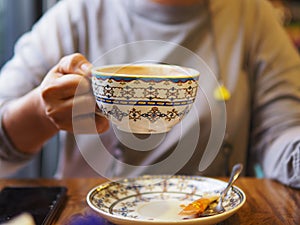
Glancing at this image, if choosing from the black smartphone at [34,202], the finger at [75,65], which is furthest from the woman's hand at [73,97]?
the black smartphone at [34,202]

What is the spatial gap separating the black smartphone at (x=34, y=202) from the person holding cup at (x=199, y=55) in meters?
0.20

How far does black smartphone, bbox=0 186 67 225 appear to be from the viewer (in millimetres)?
702

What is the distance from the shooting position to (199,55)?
1.16 m

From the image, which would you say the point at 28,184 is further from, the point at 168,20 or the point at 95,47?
the point at 168,20

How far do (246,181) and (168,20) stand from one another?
1.42 ft

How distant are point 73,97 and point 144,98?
0.18 metres

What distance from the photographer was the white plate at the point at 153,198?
65 centimetres

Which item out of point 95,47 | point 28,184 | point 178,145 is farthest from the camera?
point 95,47

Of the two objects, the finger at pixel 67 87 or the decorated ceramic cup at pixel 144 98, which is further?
the finger at pixel 67 87

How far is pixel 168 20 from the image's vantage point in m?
1.15

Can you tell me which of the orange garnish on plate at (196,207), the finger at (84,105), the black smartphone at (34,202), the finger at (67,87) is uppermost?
the finger at (67,87)

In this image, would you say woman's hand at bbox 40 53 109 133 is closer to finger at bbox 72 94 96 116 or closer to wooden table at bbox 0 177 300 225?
Result: finger at bbox 72 94 96 116

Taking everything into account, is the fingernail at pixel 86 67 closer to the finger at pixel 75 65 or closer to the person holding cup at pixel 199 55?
the finger at pixel 75 65

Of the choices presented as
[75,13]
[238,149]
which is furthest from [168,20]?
[238,149]
